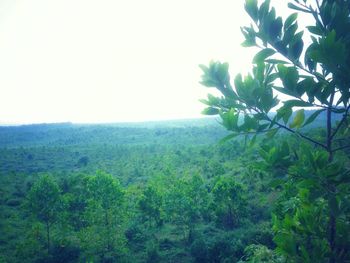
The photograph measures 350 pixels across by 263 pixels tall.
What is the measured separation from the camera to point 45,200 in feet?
74.4

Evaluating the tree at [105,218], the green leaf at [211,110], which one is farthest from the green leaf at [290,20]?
the tree at [105,218]

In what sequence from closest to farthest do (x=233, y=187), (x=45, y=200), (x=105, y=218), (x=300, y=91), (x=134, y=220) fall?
(x=300, y=91) → (x=105, y=218) → (x=45, y=200) → (x=233, y=187) → (x=134, y=220)

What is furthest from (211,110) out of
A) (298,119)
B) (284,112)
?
(298,119)

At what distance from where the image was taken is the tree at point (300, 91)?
189 cm

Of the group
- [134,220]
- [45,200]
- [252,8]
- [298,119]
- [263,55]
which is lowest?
[134,220]

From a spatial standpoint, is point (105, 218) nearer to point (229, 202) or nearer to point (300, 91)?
point (229, 202)

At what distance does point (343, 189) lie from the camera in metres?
1.92

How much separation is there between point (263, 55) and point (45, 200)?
80.4 feet

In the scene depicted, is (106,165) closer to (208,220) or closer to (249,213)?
(208,220)

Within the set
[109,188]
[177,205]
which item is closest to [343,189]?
[109,188]

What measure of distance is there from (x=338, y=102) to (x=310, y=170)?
27.2 inches

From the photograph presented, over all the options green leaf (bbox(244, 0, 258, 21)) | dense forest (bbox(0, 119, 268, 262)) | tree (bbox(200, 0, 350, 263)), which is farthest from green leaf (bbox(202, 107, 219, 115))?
dense forest (bbox(0, 119, 268, 262))

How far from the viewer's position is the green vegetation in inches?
82.4

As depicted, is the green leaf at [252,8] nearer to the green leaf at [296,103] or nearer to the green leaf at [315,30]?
the green leaf at [315,30]
